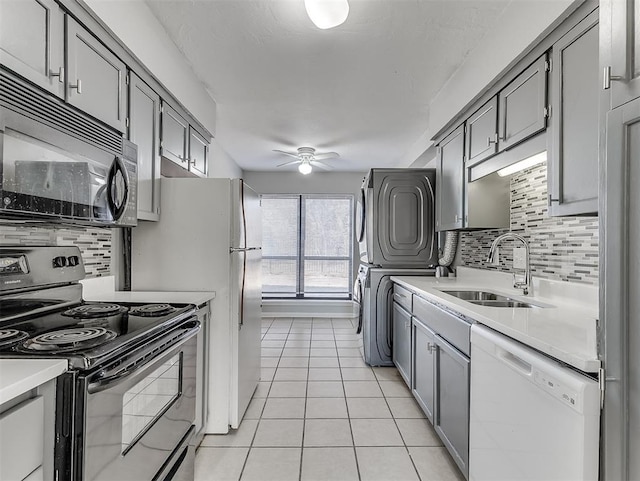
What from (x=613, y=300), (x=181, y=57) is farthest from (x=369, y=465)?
(x=181, y=57)

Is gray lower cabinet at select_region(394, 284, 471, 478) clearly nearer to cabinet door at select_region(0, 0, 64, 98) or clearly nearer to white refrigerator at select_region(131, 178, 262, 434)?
white refrigerator at select_region(131, 178, 262, 434)

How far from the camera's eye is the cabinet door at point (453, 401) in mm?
1720

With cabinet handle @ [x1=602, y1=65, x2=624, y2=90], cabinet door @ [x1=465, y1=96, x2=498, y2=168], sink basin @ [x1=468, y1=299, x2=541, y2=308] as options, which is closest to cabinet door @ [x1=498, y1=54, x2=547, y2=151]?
cabinet door @ [x1=465, y1=96, x2=498, y2=168]

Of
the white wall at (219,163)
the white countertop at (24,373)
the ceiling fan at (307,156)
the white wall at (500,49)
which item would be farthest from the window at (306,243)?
the white countertop at (24,373)

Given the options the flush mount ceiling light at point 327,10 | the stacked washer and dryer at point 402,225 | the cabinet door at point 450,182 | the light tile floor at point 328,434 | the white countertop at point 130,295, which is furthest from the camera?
the stacked washer and dryer at point 402,225

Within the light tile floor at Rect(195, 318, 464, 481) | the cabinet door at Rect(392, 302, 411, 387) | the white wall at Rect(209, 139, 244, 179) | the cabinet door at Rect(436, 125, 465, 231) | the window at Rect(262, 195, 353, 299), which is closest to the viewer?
the light tile floor at Rect(195, 318, 464, 481)

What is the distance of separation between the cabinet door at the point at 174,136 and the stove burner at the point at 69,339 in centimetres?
148

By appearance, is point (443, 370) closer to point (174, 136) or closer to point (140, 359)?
point (140, 359)

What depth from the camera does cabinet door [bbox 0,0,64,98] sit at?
1.17 metres

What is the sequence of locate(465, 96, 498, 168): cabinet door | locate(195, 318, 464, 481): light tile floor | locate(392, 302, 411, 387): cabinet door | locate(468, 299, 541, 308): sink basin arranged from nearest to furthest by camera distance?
locate(195, 318, 464, 481): light tile floor < locate(468, 299, 541, 308): sink basin < locate(465, 96, 498, 168): cabinet door < locate(392, 302, 411, 387): cabinet door

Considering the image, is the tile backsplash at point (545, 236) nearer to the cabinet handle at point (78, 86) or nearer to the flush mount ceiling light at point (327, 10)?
the flush mount ceiling light at point (327, 10)

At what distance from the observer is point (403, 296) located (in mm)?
3102

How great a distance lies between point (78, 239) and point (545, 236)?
2747 mm

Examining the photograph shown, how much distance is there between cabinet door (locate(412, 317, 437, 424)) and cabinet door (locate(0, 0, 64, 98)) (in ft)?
7.59
